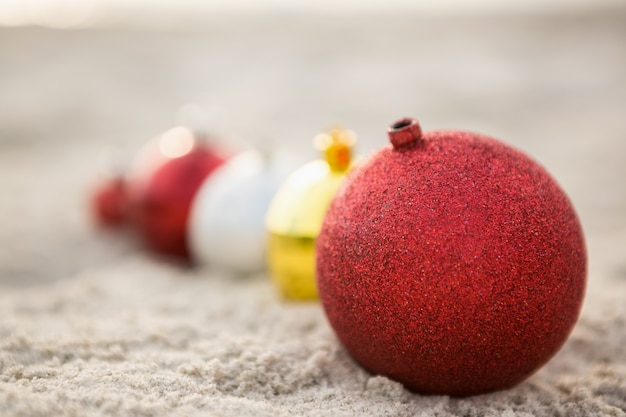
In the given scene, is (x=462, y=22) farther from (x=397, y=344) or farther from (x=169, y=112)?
(x=397, y=344)

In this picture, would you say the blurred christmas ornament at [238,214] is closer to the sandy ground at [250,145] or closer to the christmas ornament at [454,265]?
the sandy ground at [250,145]

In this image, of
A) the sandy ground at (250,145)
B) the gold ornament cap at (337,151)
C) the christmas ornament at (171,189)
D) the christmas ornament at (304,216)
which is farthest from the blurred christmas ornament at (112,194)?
the gold ornament cap at (337,151)

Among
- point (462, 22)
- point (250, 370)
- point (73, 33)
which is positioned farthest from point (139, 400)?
point (462, 22)

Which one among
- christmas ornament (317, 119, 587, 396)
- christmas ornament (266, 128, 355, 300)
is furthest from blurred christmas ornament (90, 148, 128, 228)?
christmas ornament (317, 119, 587, 396)

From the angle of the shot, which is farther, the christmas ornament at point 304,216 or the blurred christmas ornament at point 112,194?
the blurred christmas ornament at point 112,194

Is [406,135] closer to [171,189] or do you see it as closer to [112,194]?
[171,189]
